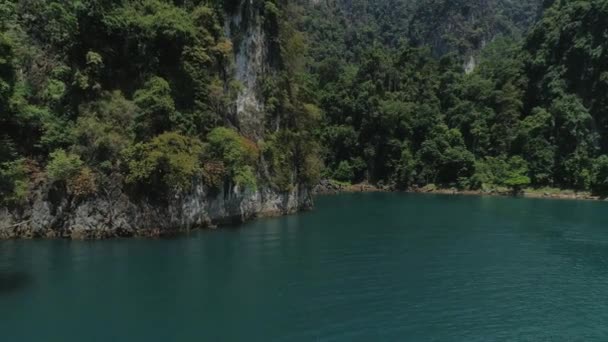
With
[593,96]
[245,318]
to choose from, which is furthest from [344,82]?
[245,318]

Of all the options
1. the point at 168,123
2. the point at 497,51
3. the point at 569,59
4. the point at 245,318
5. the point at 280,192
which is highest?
the point at 497,51

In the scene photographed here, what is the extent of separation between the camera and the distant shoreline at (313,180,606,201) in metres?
77.1

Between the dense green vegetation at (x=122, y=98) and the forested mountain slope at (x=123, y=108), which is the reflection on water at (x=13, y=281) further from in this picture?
the forested mountain slope at (x=123, y=108)

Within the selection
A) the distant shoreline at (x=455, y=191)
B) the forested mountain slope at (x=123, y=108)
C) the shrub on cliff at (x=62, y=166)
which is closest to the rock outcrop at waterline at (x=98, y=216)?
the forested mountain slope at (x=123, y=108)

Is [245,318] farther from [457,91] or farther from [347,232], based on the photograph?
[457,91]

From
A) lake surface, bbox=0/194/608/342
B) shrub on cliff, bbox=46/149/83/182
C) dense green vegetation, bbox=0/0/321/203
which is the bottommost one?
lake surface, bbox=0/194/608/342

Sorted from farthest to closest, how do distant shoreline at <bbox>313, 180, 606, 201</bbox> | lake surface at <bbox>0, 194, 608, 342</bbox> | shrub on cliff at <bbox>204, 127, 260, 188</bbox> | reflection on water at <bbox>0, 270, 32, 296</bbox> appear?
distant shoreline at <bbox>313, 180, 606, 201</bbox>, shrub on cliff at <bbox>204, 127, 260, 188</bbox>, reflection on water at <bbox>0, 270, 32, 296</bbox>, lake surface at <bbox>0, 194, 608, 342</bbox>

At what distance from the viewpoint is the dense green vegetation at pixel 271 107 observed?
37812mm

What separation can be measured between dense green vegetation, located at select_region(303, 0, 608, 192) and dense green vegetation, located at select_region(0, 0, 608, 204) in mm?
260

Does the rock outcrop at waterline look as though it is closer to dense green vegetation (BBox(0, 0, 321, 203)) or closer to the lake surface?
dense green vegetation (BBox(0, 0, 321, 203))

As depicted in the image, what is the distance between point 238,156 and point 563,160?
5914 cm

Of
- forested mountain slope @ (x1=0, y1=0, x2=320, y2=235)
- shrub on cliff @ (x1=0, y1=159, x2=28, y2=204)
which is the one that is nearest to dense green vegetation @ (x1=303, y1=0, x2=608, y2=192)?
forested mountain slope @ (x1=0, y1=0, x2=320, y2=235)

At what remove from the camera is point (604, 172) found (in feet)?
245

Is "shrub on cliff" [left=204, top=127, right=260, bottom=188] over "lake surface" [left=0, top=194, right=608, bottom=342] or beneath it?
over
